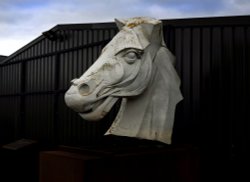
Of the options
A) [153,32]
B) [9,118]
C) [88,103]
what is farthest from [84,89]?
[9,118]

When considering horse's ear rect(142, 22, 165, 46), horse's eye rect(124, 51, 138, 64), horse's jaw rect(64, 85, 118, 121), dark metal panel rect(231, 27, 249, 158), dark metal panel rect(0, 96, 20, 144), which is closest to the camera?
horse's jaw rect(64, 85, 118, 121)

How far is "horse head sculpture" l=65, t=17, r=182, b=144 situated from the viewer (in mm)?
3225

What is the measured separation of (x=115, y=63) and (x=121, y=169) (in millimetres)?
857

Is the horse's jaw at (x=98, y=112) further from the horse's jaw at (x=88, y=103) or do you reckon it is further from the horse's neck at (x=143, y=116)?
the horse's neck at (x=143, y=116)

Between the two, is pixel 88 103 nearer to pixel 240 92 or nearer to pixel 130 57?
pixel 130 57

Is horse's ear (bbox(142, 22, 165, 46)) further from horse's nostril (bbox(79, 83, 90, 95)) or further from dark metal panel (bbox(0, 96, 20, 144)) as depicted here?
dark metal panel (bbox(0, 96, 20, 144))

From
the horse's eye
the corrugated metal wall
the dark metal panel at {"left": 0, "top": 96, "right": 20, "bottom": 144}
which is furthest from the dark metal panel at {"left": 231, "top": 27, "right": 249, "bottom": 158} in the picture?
the dark metal panel at {"left": 0, "top": 96, "right": 20, "bottom": 144}

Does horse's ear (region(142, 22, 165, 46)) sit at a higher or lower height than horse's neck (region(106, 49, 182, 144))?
higher

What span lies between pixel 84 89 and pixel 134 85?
460 mm

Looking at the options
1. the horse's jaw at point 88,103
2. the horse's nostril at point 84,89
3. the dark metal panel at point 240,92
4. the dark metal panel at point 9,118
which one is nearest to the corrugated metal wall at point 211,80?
the dark metal panel at point 240,92

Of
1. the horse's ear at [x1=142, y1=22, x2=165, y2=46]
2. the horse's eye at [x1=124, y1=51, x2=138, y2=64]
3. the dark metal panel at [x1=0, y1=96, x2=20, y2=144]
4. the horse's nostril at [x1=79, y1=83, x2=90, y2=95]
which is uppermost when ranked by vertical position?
the horse's ear at [x1=142, y1=22, x2=165, y2=46]

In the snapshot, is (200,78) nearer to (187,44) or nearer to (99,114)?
(187,44)

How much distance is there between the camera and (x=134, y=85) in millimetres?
3426

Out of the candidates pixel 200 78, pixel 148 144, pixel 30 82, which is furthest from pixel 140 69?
pixel 30 82
